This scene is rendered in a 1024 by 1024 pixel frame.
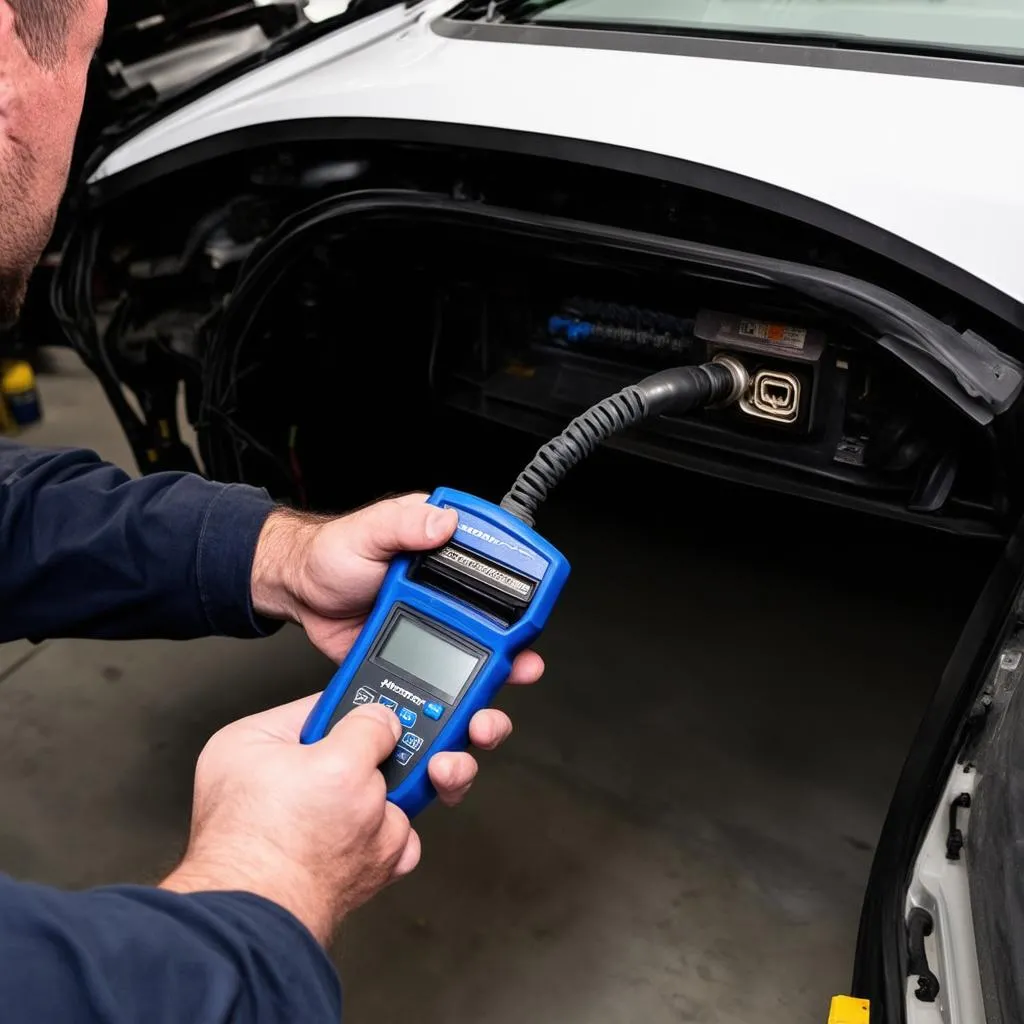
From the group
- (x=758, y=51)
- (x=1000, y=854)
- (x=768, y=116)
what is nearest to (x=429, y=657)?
(x=1000, y=854)

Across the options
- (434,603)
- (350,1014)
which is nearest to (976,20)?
(434,603)

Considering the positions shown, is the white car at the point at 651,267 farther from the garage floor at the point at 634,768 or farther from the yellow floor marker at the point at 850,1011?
the garage floor at the point at 634,768

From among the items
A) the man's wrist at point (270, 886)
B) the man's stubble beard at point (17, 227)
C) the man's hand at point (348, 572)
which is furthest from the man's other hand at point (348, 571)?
the man's stubble beard at point (17, 227)

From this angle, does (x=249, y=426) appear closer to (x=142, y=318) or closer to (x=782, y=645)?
(x=142, y=318)

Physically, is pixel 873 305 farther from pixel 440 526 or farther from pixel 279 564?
pixel 279 564

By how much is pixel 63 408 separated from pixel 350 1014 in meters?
2.04

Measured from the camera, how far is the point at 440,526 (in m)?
0.72

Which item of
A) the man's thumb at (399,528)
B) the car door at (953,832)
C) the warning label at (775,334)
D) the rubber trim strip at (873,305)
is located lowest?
the car door at (953,832)

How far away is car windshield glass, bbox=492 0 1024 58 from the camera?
0.92 metres

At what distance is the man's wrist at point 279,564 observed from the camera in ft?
2.89

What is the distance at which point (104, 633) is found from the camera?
0.97m

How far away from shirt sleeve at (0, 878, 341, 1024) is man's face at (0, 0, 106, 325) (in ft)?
1.73

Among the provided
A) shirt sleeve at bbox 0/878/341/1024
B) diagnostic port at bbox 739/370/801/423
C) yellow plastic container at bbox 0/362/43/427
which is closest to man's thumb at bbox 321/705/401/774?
shirt sleeve at bbox 0/878/341/1024

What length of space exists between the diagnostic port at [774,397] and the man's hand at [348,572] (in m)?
0.38
